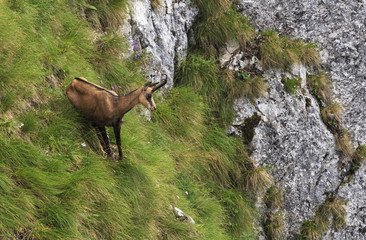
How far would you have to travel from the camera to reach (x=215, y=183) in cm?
810

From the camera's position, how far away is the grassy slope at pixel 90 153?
4508mm

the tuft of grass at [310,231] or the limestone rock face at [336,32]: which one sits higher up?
the limestone rock face at [336,32]

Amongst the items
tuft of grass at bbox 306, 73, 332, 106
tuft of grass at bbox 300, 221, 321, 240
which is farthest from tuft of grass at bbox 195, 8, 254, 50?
tuft of grass at bbox 300, 221, 321, 240

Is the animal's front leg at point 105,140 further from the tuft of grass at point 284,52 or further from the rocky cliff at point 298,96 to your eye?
the tuft of grass at point 284,52

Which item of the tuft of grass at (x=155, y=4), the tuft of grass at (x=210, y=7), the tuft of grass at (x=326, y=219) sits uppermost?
the tuft of grass at (x=210, y=7)

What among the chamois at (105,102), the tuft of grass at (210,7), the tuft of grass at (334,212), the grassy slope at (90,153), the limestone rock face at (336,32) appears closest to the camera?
the grassy slope at (90,153)

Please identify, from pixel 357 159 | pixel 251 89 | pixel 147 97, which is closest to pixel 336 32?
pixel 251 89

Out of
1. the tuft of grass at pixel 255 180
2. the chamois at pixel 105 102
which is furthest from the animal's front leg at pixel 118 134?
the tuft of grass at pixel 255 180

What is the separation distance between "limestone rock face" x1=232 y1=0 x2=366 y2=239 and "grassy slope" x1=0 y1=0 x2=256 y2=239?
1041 millimetres

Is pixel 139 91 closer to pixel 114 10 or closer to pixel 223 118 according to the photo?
pixel 114 10

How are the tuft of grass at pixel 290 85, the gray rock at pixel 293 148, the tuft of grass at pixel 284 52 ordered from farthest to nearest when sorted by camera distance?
the tuft of grass at pixel 284 52 < the tuft of grass at pixel 290 85 < the gray rock at pixel 293 148

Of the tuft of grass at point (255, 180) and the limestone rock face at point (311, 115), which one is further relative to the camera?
the limestone rock face at point (311, 115)

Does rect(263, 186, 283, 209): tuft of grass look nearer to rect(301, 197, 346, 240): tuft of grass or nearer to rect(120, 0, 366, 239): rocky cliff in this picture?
rect(120, 0, 366, 239): rocky cliff

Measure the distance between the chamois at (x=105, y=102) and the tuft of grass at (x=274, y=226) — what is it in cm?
427
